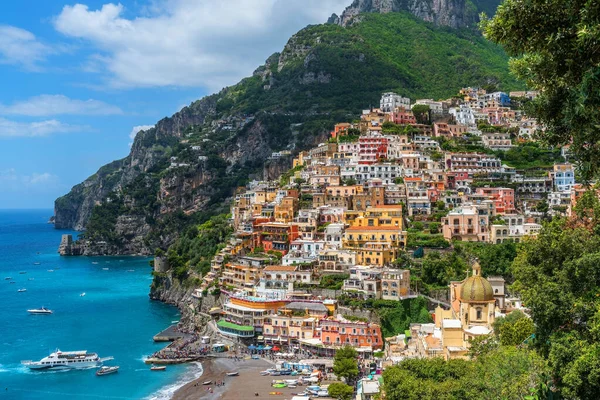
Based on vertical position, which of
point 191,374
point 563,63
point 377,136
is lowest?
point 191,374

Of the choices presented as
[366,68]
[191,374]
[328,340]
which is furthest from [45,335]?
[366,68]

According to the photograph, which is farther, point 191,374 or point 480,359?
point 191,374

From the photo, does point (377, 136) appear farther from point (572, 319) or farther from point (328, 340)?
point (572, 319)

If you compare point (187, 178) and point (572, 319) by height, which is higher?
point (187, 178)

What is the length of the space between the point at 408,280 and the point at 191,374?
18.3 m

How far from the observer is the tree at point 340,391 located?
36375 millimetres

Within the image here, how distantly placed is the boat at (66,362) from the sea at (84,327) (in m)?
0.73

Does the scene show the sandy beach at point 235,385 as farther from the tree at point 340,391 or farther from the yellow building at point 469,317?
the yellow building at point 469,317

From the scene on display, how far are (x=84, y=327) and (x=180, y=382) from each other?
900 inches

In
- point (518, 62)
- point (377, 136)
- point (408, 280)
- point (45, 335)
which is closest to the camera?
point (518, 62)

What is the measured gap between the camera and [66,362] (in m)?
47.9

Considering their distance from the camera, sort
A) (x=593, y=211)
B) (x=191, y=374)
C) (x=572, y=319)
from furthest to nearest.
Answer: (x=191, y=374) < (x=593, y=211) < (x=572, y=319)

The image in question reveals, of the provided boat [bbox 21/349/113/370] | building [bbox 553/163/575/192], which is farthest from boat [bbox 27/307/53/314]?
building [bbox 553/163/575/192]

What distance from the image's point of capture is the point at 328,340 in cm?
4600
